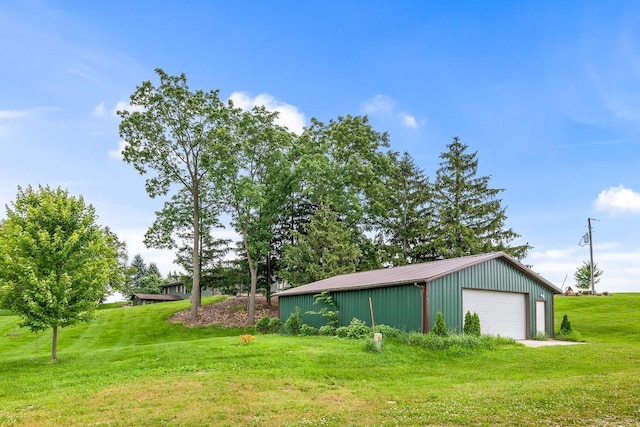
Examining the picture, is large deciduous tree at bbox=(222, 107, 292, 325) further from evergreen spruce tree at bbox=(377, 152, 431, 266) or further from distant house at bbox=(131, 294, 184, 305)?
distant house at bbox=(131, 294, 184, 305)

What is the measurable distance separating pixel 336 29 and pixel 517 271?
45.0 feet

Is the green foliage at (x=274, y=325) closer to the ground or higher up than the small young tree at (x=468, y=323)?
closer to the ground

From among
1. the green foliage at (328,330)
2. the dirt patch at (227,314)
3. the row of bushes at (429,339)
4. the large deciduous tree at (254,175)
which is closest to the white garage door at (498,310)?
the row of bushes at (429,339)

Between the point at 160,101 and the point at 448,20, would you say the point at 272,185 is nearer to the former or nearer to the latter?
the point at 160,101

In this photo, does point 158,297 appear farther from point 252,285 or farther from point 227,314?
point 252,285

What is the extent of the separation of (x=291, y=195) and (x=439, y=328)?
22.9 meters

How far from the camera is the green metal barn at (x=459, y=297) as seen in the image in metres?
18.1

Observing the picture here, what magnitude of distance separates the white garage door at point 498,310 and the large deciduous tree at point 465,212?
1602cm

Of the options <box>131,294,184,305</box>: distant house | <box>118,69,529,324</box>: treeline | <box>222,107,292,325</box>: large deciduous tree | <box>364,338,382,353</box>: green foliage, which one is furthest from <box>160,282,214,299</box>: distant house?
<box>364,338,382,353</box>: green foliage

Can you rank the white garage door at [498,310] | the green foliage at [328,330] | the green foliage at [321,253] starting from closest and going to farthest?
1. the white garage door at [498,310]
2. the green foliage at [328,330]
3. the green foliage at [321,253]

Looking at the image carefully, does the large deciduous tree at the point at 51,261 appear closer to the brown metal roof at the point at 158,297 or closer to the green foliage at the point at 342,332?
the green foliage at the point at 342,332

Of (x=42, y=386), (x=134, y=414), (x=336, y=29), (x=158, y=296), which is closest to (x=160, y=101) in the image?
(x=336, y=29)

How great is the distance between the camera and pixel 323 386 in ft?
36.1

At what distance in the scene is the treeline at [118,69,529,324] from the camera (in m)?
33.6
